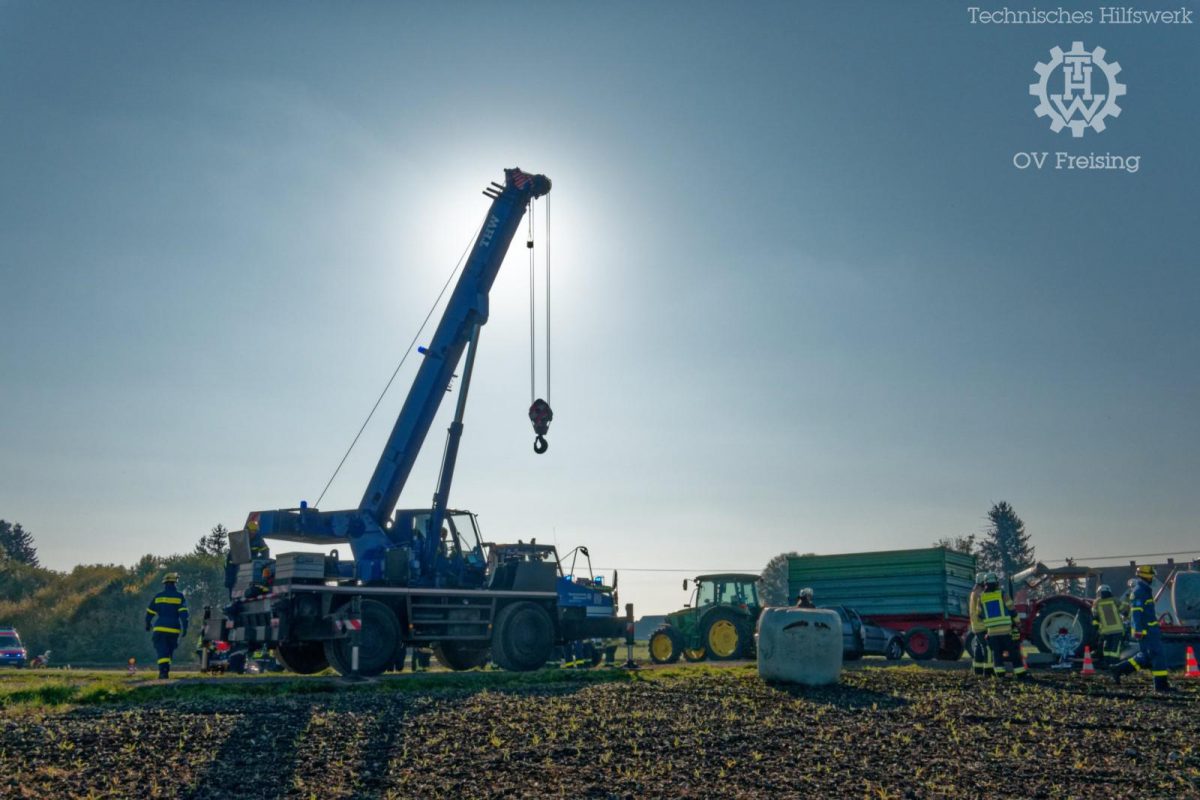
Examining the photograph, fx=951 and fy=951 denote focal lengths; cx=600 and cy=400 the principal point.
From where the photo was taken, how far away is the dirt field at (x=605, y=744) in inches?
274

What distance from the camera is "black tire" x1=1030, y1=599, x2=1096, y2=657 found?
20078mm

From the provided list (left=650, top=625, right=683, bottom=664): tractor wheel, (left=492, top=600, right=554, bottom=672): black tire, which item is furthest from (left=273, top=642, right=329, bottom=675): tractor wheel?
(left=650, top=625, right=683, bottom=664): tractor wheel

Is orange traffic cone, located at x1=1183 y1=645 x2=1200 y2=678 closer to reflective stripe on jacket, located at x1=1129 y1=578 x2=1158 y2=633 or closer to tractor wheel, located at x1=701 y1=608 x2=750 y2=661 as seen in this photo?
reflective stripe on jacket, located at x1=1129 y1=578 x2=1158 y2=633

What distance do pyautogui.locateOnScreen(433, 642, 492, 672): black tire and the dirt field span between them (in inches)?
265

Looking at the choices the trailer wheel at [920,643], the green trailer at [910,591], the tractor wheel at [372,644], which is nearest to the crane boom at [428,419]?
the tractor wheel at [372,644]

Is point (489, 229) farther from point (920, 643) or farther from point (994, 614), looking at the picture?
point (920, 643)

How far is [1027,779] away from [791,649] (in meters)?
7.05

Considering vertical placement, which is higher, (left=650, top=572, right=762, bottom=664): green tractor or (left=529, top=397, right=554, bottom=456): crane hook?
(left=529, top=397, right=554, bottom=456): crane hook

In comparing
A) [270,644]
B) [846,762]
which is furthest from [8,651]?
[846,762]

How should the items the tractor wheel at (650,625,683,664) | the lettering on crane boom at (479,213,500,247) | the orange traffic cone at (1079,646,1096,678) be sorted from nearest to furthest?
the orange traffic cone at (1079,646,1096,678), the lettering on crane boom at (479,213,500,247), the tractor wheel at (650,625,683,664)

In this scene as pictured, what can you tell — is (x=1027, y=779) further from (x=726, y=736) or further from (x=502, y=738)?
(x=502, y=738)

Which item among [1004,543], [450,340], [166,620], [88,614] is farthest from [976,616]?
[1004,543]

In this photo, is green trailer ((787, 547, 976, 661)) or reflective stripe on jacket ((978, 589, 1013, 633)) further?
green trailer ((787, 547, 976, 661))

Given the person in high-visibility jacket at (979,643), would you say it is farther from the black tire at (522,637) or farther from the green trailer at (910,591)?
the black tire at (522,637)
